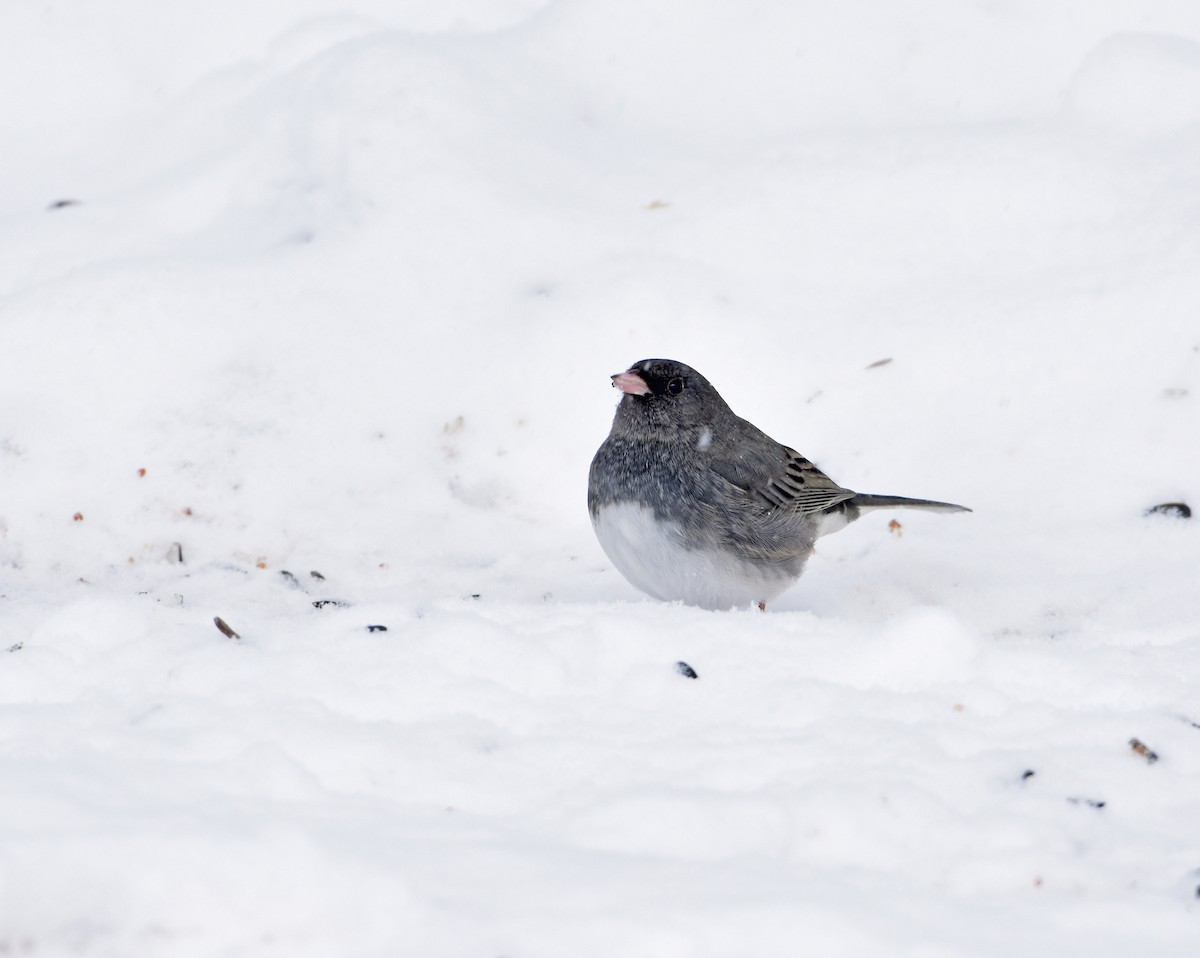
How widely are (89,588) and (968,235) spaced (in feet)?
12.7

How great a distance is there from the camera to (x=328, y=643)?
3432 mm

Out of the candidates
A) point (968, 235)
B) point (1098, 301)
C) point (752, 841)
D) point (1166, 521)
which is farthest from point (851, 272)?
point (752, 841)

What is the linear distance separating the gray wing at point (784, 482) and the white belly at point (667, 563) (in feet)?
0.82

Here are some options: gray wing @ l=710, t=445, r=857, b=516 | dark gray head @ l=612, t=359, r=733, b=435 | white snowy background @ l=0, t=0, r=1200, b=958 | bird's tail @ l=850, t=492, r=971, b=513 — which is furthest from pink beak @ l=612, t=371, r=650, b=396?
bird's tail @ l=850, t=492, r=971, b=513

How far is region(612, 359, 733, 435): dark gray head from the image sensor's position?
4469mm

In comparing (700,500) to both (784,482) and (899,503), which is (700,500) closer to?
(784,482)

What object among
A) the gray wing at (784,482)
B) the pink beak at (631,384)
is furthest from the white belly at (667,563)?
the pink beak at (631,384)

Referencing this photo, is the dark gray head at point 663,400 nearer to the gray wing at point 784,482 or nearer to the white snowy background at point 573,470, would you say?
the gray wing at point 784,482

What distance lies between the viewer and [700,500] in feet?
14.2

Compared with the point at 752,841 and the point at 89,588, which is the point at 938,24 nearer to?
the point at 89,588

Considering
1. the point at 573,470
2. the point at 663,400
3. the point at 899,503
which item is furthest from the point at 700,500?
the point at 573,470

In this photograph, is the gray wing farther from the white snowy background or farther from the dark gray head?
the white snowy background

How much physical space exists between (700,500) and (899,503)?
76 cm

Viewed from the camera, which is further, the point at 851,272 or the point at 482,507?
the point at 851,272
